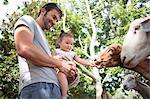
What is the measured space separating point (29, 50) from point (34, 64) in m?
0.11

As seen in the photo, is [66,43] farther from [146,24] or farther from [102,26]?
[102,26]

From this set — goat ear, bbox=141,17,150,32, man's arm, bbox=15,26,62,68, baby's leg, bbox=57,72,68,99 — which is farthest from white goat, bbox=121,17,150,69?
man's arm, bbox=15,26,62,68

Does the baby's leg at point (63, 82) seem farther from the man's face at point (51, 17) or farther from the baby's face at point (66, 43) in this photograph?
the baby's face at point (66, 43)

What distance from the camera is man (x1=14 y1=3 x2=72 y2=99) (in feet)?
6.29

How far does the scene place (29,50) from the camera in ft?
6.23

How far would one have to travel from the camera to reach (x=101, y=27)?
48.9ft

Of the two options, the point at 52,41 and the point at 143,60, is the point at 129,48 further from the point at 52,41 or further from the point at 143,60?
the point at 52,41

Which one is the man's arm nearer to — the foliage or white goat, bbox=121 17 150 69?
white goat, bbox=121 17 150 69

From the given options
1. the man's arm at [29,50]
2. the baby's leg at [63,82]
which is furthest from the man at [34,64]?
Answer: the baby's leg at [63,82]

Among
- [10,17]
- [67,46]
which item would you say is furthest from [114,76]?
[67,46]

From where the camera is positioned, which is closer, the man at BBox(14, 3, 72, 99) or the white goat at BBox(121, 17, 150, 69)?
the man at BBox(14, 3, 72, 99)

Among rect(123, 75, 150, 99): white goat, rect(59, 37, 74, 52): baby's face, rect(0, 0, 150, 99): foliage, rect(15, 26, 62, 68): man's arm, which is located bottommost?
rect(123, 75, 150, 99): white goat

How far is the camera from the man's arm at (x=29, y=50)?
1.90 m

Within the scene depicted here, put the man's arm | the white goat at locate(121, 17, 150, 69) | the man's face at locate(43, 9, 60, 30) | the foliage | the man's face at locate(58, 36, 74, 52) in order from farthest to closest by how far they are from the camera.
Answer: the foliage < the man's face at locate(58, 36, 74, 52) < the white goat at locate(121, 17, 150, 69) < the man's face at locate(43, 9, 60, 30) < the man's arm
